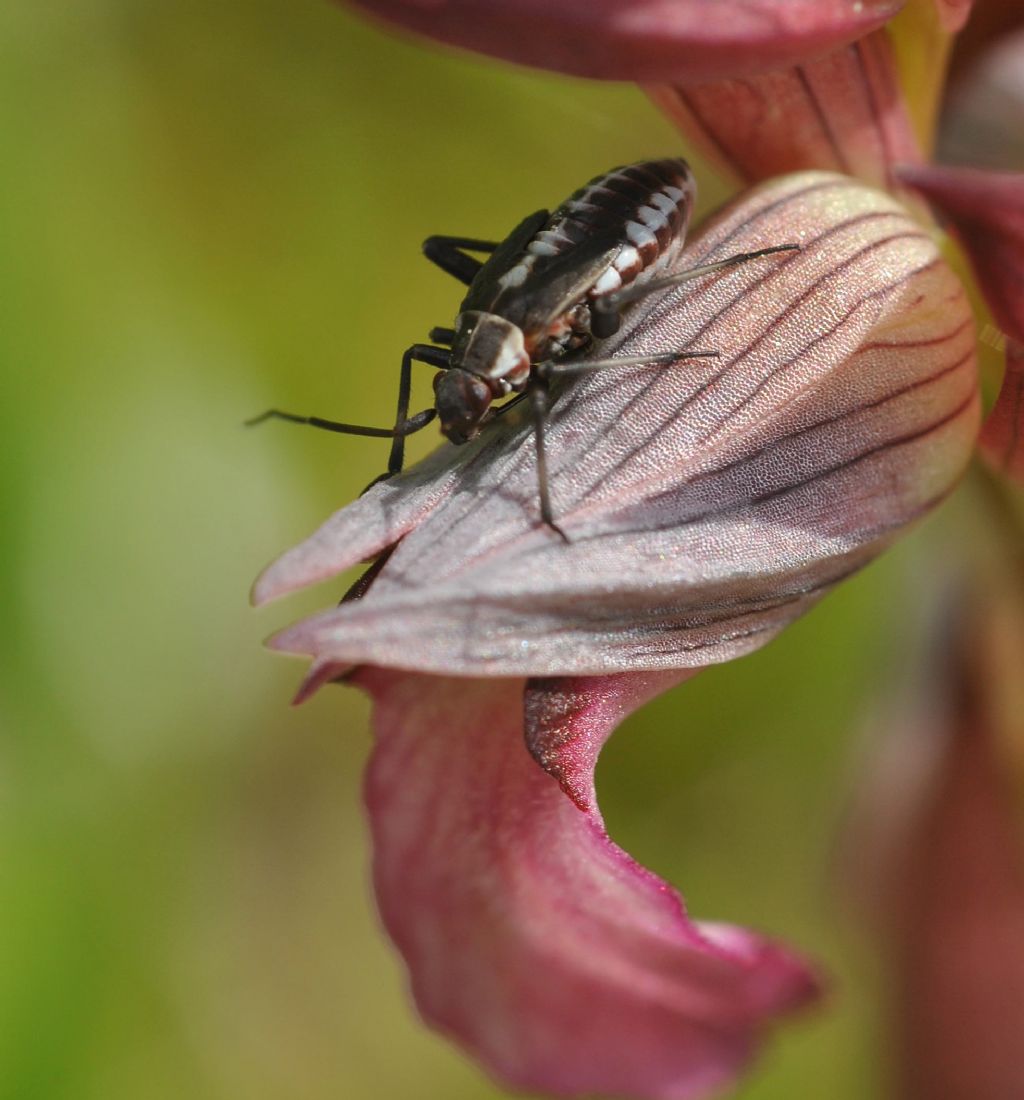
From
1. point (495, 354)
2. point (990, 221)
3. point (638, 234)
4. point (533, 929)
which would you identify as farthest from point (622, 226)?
point (533, 929)

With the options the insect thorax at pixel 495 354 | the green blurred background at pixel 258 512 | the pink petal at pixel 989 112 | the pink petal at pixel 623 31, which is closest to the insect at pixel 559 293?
the insect thorax at pixel 495 354

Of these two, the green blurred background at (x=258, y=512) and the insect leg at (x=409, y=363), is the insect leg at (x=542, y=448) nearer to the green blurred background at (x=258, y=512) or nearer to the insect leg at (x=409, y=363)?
the insect leg at (x=409, y=363)

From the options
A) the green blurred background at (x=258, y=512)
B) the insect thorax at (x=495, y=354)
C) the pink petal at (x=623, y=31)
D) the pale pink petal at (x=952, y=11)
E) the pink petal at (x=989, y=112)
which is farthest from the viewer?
the green blurred background at (x=258, y=512)

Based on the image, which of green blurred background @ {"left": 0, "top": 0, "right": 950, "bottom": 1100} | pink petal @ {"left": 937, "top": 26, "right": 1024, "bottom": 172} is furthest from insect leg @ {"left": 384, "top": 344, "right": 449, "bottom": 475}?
green blurred background @ {"left": 0, "top": 0, "right": 950, "bottom": 1100}

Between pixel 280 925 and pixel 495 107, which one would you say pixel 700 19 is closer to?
pixel 495 107

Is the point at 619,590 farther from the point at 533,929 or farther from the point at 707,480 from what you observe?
the point at 533,929

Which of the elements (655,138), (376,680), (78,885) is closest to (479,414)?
(376,680)
